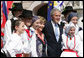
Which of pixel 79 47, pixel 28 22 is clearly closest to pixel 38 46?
pixel 28 22

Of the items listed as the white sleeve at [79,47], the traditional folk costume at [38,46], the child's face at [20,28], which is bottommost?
the white sleeve at [79,47]

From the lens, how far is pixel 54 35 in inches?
179

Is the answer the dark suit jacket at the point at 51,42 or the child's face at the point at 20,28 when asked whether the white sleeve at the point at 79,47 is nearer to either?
the dark suit jacket at the point at 51,42

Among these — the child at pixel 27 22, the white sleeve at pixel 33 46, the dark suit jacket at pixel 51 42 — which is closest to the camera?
the white sleeve at pixel 33 46

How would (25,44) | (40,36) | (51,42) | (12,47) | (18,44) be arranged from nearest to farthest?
(12,47)
(18,44)
(25,44)
(40,36)
(51,42)

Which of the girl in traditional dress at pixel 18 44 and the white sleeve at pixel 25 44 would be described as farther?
the white sleeve at pixel 25 44

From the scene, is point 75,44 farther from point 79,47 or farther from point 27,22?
point 27,22

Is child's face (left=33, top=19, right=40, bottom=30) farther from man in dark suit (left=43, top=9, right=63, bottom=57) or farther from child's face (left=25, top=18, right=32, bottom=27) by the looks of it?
man in dark suit (left=43, top=9, right=63, bottom=57)

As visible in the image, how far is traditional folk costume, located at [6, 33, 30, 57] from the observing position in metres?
3.59

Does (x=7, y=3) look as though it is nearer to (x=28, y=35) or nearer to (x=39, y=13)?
Result: (x=28, y=35)

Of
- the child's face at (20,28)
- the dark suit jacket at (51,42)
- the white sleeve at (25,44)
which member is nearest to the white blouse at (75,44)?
the dark suit jacket at (51,42)

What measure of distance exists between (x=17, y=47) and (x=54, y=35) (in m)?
1.07

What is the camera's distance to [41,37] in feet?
13.6

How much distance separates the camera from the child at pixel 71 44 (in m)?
4.51
